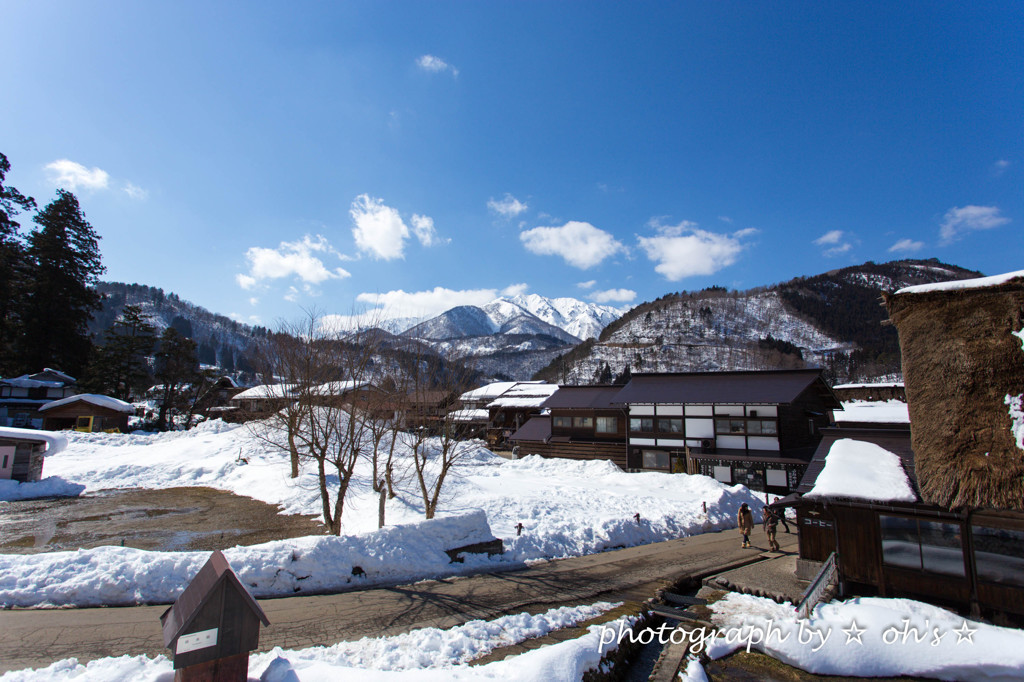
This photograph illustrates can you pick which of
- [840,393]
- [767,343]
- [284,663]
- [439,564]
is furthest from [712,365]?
[284,663]

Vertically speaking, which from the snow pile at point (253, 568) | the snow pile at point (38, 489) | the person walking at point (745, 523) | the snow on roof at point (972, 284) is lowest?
the snow pile at point (38, 489)

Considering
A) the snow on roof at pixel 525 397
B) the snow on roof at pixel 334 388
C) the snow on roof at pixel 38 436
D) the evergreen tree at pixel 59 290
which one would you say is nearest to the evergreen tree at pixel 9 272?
the evergreen tree at pixel 59 290

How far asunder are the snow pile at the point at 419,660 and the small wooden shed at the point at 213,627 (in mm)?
751

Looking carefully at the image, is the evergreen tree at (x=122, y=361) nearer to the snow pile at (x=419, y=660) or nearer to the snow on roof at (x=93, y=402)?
the snow on roof at (x=93, y=402)

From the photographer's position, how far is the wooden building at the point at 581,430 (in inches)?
1272

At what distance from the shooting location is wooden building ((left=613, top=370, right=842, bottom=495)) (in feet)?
81.8

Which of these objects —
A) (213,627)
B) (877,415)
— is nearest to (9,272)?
(213,627)

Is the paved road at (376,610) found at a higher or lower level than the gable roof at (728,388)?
lower

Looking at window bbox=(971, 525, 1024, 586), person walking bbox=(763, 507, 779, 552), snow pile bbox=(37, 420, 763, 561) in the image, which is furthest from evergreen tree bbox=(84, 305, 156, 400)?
window bbox=(971, 525, 1024, 586)

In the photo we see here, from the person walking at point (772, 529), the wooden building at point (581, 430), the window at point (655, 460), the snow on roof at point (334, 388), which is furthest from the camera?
the wooden building at point (581, 430)

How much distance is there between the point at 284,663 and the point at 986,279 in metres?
12.2

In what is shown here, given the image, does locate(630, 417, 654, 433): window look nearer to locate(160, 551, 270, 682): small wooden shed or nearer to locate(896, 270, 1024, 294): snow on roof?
locate(896, 270, 1024, 294): snow on roof

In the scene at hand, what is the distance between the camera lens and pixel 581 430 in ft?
112

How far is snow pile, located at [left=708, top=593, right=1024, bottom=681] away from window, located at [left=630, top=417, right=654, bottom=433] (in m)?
20.6
